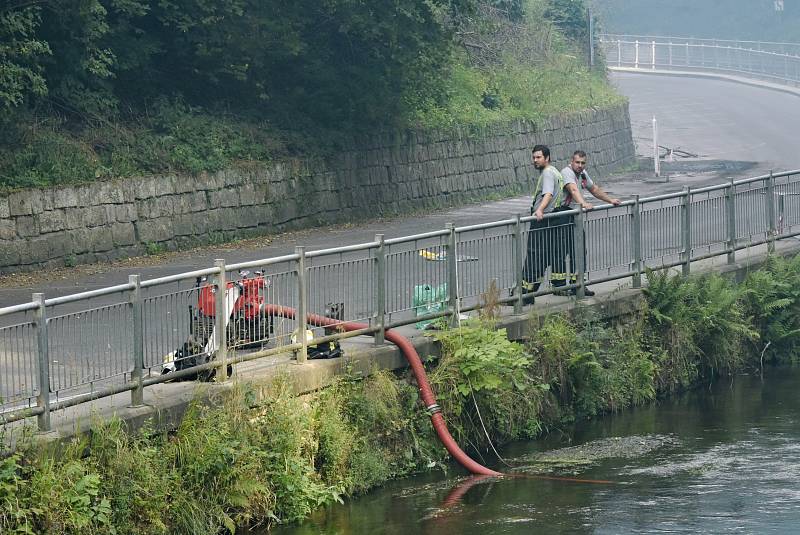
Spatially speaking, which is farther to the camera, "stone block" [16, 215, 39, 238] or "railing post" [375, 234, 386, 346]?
"stone block" [16, 215, 39, 238]

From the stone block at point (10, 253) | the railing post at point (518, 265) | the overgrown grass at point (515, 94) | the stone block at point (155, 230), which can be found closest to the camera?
the railing post at point (518, 265)

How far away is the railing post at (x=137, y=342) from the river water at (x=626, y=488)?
143 centimetres

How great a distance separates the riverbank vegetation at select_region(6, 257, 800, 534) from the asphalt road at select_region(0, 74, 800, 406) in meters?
0.56

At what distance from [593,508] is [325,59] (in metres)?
18.1

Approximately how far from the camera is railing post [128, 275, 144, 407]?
9.99 meters

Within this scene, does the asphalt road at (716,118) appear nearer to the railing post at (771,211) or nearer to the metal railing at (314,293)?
the railing post at (771,211)

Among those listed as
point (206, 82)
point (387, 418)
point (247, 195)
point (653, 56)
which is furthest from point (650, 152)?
point (387, 418)

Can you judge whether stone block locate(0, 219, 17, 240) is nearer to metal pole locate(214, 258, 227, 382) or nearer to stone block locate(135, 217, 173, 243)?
stone block locate(135, 217, 173, 243)

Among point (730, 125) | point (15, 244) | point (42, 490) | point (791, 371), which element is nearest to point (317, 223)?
point (15, 244)

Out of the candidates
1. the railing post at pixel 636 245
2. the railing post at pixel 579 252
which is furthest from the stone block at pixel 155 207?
the railing post at pixel 579 252

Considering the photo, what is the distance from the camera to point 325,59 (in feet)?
92.5

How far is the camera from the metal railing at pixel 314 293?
9.50m

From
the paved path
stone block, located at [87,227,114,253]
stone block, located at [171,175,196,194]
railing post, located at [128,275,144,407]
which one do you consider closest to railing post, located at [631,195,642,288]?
the paved path

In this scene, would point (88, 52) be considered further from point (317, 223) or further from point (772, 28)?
point (772, 28)
